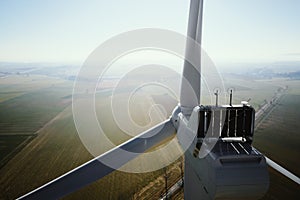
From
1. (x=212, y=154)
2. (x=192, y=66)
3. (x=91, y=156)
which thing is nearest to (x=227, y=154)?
(x=212, y=154)

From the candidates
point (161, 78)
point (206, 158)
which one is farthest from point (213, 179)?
point (161, 78)

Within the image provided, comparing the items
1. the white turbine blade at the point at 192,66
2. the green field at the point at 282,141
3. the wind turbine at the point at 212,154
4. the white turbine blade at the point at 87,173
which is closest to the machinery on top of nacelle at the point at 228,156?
the wind turbine at the point at 212,154

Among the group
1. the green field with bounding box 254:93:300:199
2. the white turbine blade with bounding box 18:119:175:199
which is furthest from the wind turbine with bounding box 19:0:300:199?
the green field with bounding box 254:93:300:199

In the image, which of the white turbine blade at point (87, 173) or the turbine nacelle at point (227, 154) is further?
the white turbine blade at point (87, 173)

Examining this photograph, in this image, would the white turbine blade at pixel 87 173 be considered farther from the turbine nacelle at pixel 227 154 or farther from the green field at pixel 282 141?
the green field at pixel 282 141

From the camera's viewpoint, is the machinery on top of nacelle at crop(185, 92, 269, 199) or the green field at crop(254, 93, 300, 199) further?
the green field at crop(254, 93, 300, 199)

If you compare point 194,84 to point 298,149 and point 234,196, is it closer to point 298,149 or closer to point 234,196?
point 234,196

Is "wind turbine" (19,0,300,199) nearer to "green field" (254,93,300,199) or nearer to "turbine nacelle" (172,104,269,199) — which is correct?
"turbine nacelle" (172,104,269,199)

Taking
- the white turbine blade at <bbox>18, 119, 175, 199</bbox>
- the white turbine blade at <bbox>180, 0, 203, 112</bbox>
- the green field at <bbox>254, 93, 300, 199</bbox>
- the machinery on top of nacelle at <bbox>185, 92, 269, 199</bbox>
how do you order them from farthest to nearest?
the green field at <bbox>254, 93, 300, 199</bbox> < the white turbine blade at <bbox>180, 0, 203, 112</bbox> < the white turbine blade at <bbox>18, 119, 175, 199</bbox> < the machinery on top of nacelle at <bbox>185, 92, 269, 199</bbox>

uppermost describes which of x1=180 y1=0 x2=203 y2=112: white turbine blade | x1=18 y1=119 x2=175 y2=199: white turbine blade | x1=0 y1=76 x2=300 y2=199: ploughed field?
x1=180 y1=0 x2=203 y2=112: white turbine blade
